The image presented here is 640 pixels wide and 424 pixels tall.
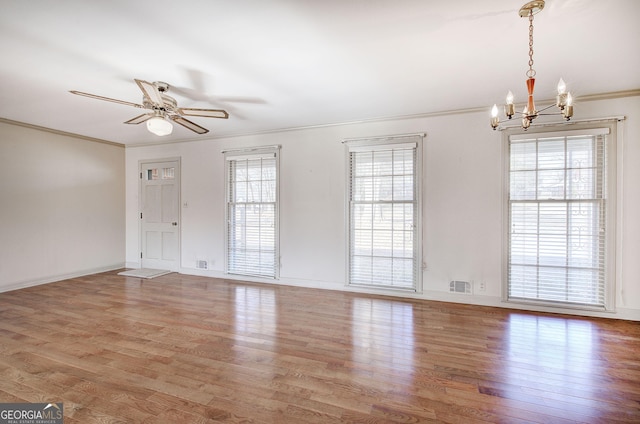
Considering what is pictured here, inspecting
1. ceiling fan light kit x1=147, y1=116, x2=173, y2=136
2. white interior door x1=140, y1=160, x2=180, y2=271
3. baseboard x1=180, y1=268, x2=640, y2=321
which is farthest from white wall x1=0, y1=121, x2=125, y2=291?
ceiling fan light kit x1=147, y1=116, x2=173, y2=136

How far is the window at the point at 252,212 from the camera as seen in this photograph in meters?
5.04

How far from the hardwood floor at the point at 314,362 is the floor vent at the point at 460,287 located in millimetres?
245

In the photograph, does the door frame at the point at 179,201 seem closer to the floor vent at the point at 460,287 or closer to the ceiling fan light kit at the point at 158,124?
the ceiling fan light kit at the point at 158,124

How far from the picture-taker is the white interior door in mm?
5754

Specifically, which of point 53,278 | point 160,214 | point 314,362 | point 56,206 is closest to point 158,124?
point 314,362

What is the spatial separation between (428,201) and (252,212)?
2.98 metres

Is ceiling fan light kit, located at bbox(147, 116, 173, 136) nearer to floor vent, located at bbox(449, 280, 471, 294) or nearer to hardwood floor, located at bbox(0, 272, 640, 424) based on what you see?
hardwood floor, located at bbox(0, 272, 640, 424)

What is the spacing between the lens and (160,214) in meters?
5.91

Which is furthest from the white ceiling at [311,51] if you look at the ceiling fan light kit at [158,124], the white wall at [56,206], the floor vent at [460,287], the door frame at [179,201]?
the floor vent at [460,287]

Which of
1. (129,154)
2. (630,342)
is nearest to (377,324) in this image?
(630,342)

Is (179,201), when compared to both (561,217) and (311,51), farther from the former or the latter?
(561,217)

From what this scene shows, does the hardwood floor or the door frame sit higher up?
the door frame

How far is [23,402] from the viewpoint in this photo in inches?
76.7

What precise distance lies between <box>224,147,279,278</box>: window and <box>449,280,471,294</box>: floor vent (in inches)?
109
